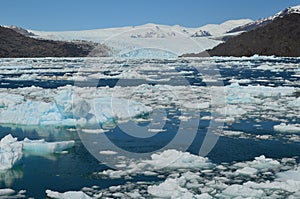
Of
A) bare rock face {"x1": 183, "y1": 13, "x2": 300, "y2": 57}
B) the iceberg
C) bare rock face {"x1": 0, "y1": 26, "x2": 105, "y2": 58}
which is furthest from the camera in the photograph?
bare rock face {"x1": 0, "y1": 26, "x2": 105, "y2": 58}

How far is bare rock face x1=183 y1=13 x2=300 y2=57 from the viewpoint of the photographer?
2388 inches

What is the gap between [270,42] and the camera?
2520 inches

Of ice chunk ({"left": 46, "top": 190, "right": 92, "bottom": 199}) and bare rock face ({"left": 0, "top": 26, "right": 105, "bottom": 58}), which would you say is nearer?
ice chunk ({"left": 46, "top": 190, "right": 92, "bottom": 199})

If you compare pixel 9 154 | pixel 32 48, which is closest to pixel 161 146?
pixel 9 154

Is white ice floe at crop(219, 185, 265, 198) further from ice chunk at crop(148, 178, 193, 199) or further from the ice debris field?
ice chunk at crop(148, 178, 193, 199)

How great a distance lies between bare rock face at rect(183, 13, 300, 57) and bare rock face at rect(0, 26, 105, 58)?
24.9 m

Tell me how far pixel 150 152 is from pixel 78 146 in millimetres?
1160

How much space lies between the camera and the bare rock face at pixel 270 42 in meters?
60.7

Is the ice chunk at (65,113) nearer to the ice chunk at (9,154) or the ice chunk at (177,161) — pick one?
the ice chunk at (9,154)

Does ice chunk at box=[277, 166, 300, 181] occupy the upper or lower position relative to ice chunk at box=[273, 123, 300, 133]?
lower

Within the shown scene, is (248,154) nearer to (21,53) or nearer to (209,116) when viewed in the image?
(209,116)

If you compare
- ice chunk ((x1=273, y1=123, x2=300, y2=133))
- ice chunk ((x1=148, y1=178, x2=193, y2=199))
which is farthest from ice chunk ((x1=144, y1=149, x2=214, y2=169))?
ice chunk ((x1=273, y1=123, x2=300, y2=133))

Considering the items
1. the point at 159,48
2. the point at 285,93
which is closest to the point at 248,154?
the point at 285,93

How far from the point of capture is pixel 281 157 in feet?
18.2
